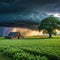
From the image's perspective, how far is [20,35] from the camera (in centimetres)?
8475

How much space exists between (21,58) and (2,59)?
2.75 metres

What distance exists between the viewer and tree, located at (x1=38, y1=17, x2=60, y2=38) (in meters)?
82.6

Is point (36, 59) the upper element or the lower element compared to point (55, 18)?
lower

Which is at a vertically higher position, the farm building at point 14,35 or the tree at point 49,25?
the tree at point 49,25

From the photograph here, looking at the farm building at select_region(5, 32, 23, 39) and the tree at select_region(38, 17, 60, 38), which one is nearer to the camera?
the tree at select_region(38, 17, 60, 38)

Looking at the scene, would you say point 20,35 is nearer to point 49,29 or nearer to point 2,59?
point 49,29

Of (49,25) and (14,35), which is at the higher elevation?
(49,25)

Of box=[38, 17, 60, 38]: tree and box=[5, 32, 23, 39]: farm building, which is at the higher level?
box=[38, 17, 60, 38]: tree

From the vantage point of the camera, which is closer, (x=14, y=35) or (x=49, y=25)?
(x=14, y=35)

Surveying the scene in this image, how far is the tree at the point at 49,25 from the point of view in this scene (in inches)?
3253

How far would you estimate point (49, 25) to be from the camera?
83.8 metres

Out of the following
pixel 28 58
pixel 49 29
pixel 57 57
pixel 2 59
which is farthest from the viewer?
pixel 49 29

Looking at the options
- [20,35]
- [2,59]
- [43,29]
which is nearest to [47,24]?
[43,29]

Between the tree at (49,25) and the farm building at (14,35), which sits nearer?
the tree at (49,25)
